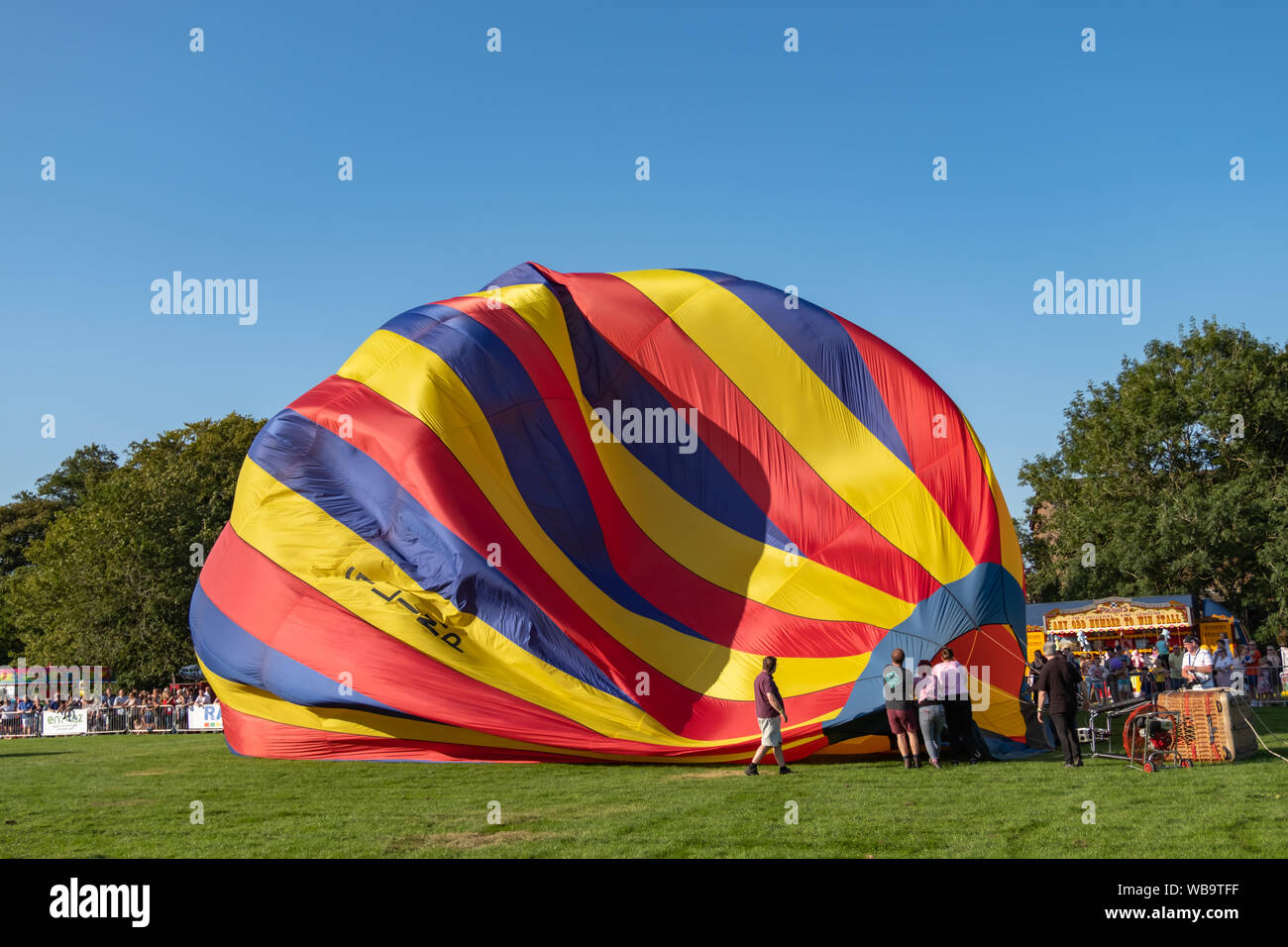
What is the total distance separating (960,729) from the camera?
1291cm

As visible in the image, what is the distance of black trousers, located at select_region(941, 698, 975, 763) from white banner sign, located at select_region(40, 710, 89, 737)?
22.9m

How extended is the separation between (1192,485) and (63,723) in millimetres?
35578

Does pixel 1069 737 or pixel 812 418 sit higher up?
pixel 812 418

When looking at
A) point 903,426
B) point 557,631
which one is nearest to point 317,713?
point 557,631

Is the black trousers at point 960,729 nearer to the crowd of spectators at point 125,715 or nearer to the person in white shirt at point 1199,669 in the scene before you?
the person in white shirt at point 1199,669

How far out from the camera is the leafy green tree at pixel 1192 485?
119 ft

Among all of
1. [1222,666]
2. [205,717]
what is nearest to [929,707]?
[1222,666]

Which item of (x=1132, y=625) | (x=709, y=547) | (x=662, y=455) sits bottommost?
(x=1132, y=625)

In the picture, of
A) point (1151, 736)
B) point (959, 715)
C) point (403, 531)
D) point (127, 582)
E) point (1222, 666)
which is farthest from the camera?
point (127, 582)

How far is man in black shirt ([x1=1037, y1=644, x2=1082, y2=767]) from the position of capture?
1171 cm

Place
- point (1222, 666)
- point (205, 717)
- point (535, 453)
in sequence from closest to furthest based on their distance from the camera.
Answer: point (535, 453)
point (1222, 666)
point (205, 717)

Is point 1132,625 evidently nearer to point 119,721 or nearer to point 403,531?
point 403,531

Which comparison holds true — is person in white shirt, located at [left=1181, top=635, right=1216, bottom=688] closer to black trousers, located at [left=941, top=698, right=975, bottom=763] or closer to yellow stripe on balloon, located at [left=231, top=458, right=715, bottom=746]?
→ black trousers, located at [left=941, top=698, right=975, bottom=763]

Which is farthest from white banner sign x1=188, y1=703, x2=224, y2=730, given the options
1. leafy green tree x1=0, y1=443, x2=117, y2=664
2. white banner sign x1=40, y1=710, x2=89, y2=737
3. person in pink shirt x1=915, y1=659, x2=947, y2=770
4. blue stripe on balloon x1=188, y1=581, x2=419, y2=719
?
leafy green tree x1=0, y1=443, x2=117, y2=664
